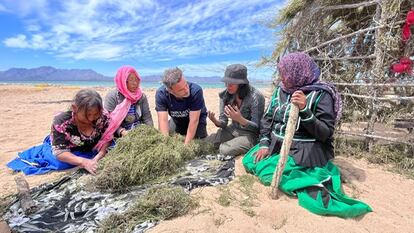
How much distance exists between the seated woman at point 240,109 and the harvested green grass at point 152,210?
149 cm

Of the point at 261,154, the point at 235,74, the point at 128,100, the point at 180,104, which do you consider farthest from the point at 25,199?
the point at 235,74

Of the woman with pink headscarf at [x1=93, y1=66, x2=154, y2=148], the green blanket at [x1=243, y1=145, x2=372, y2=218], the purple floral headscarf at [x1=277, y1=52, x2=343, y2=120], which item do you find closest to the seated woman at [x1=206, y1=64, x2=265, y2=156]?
the green blanket at [x1=243, y1=145, x2=372, y2=218]

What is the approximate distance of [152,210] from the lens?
2648 millimetres

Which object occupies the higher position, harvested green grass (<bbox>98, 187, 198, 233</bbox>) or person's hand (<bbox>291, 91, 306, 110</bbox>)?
person's hand (<bbox>291, 91, 306, 110</bbox>)

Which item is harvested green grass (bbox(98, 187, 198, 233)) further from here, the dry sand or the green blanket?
the green blanket

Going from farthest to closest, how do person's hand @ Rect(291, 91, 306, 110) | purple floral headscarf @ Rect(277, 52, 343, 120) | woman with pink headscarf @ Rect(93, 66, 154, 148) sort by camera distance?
woman with pink headscarf @ Rect(93, 66, 154, 148) → purple floral headscarf @ Rect(277, 52, 343, 120) → person's hand @ Rect(291, 91, 306, 110)

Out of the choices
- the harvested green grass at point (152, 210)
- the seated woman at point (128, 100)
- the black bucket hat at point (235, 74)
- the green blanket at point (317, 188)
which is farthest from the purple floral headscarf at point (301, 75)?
the seated woman at point (128, 100)

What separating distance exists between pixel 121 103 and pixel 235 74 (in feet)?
5.41

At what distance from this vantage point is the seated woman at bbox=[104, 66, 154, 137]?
14.5 feet

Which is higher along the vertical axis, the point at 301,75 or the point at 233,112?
the point at 301,75

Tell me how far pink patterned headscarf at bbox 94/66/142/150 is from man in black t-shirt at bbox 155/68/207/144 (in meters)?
Result: 0.37

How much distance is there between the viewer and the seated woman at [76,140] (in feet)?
11.4

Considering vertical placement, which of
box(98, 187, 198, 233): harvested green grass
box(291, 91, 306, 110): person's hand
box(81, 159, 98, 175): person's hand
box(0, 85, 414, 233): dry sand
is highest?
box(291, 91, 306, 110): person's hand

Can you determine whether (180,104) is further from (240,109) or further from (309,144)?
(309,144)
